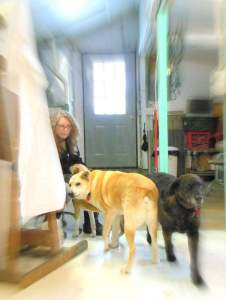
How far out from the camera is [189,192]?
1.29m

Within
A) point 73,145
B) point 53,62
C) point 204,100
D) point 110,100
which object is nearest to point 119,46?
point 110,100

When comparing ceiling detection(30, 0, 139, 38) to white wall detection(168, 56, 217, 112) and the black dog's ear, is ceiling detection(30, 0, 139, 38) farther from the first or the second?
the black dog's ear

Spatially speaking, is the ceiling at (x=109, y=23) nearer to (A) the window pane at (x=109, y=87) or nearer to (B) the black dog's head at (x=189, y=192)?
(A) the window pane at (x=109, y=87)

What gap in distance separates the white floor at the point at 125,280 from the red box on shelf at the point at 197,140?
1.39 m

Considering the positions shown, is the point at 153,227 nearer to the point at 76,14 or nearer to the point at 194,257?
the point at 194,257

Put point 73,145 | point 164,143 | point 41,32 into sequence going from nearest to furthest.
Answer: point 73,145 → point 164,143 → point 41,32

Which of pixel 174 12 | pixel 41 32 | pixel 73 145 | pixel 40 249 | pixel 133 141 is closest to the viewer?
pixel 40 249

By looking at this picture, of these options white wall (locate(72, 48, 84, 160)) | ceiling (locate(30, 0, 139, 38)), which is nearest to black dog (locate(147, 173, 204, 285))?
ceiling (locate(30, 0, 139, 38))

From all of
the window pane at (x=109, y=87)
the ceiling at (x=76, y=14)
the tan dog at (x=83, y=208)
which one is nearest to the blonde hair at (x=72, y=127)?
the tan dog at (x=83, y=208)

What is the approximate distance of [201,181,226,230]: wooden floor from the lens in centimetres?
208

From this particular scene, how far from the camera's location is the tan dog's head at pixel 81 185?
1.67 m

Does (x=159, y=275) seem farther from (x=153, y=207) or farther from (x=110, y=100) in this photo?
(x=110, y=100)

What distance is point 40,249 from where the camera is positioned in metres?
1.67

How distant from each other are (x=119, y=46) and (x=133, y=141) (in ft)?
3.63
